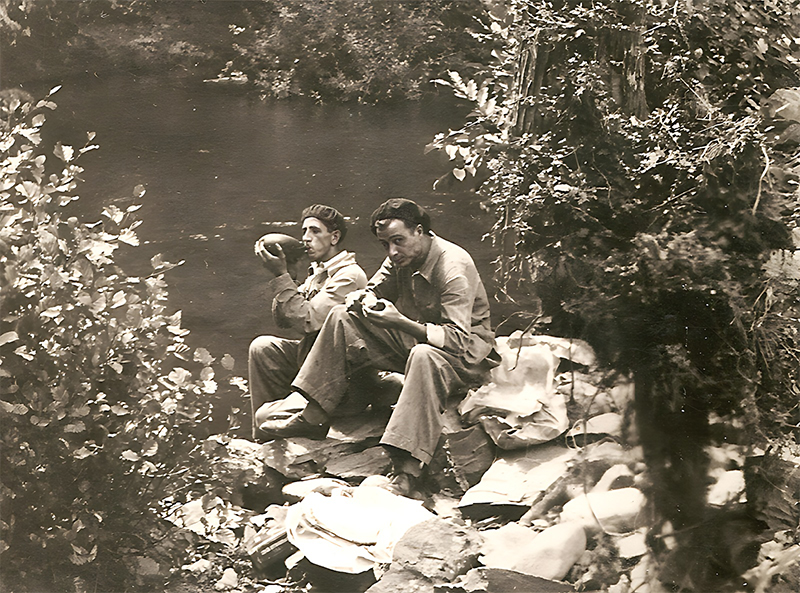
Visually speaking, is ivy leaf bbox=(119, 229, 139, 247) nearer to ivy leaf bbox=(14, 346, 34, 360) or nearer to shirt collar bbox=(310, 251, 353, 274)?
ivy leaf bbox=(14, 346, 34, 360)

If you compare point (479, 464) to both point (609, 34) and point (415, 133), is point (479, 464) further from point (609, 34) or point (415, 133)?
point (609, 34)

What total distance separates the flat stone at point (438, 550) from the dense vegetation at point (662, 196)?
59cm

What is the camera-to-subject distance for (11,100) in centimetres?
213

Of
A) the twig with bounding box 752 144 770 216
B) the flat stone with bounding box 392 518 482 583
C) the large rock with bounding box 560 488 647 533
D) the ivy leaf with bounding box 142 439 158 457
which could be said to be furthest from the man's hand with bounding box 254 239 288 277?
the twig with bounding box 752 144 770 216

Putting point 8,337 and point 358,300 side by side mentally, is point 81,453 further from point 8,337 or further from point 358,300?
point 358,300

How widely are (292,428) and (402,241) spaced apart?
2.22 ft

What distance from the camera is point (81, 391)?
205 cm

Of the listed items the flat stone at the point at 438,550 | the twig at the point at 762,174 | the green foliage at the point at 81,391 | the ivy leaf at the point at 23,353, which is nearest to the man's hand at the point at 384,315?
the green foliage at the point at 81,391

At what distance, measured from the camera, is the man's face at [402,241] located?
2086 millimetres

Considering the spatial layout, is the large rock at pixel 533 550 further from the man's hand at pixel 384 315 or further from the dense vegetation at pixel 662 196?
the man's hand at pixel 384 315

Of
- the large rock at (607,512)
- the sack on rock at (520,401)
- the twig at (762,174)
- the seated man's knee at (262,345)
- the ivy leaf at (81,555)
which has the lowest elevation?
the ivy leaf at (81,555)

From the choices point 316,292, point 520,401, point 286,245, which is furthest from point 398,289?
point 520,401

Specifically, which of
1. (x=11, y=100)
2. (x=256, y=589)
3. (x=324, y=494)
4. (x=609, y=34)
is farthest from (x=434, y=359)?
(x=11, y=100)

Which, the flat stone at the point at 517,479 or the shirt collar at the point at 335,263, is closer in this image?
the flat stone at the point at 517,479
